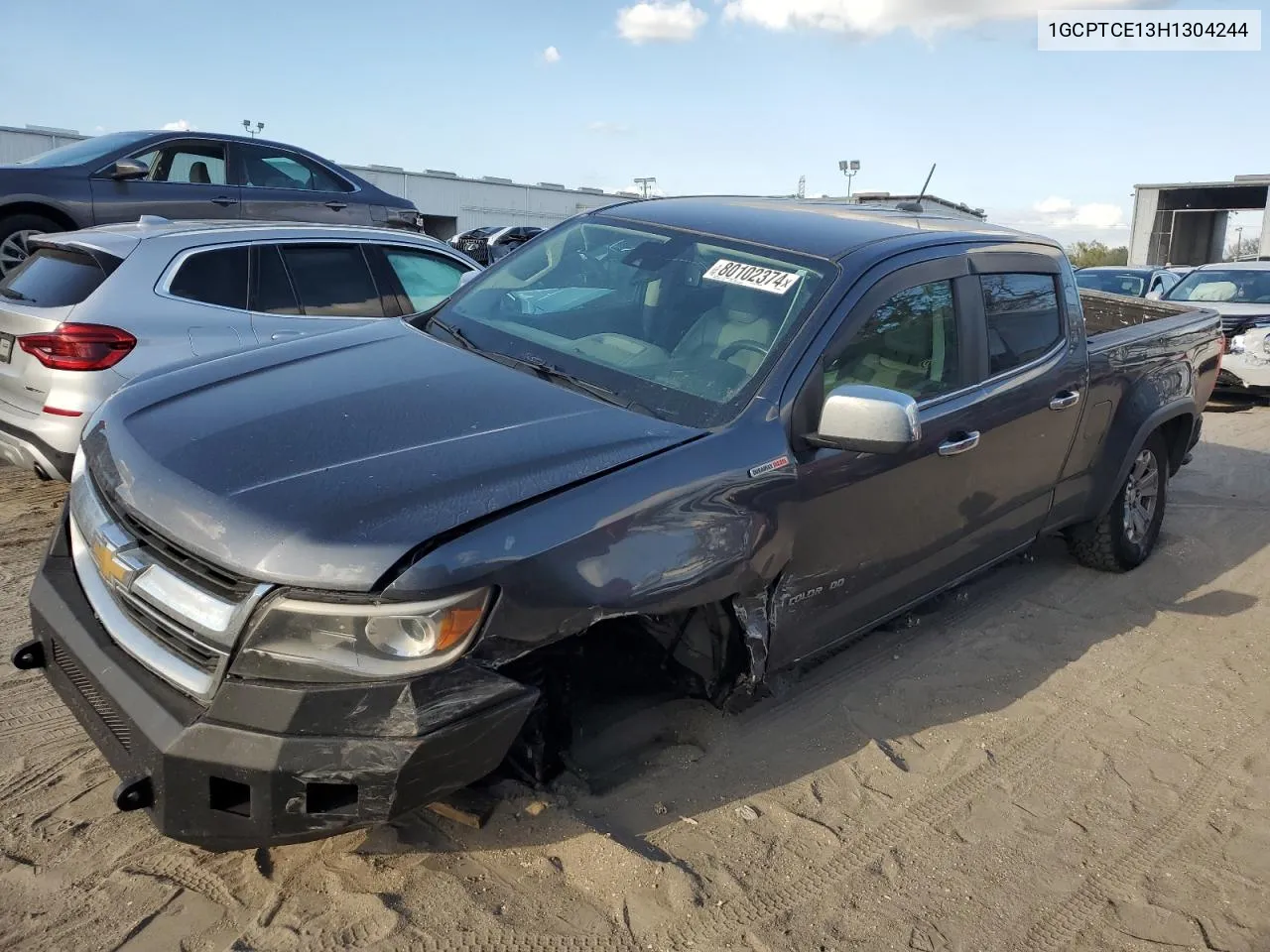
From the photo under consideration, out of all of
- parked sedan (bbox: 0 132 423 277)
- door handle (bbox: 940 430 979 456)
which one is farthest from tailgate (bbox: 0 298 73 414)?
door handle (bbox: 940 430 979 456)

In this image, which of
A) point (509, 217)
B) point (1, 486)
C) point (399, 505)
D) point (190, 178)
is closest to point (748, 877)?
point (399, 505)

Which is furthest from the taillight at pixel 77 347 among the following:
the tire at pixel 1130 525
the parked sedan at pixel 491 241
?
the parked sedan at pixel 491 241

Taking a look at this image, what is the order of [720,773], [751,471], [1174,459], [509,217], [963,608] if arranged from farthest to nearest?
[509,217], [1174,459], [963,608], [720,773], [751,471]

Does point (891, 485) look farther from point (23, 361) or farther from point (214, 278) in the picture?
point (23, 361)

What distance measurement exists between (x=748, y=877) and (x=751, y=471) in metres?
1.14

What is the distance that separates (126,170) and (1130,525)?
7.74 m

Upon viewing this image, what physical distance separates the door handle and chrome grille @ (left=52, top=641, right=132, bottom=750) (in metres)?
2.76

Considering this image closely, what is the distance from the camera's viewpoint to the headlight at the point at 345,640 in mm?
2197

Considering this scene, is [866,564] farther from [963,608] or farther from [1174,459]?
[1174,459]

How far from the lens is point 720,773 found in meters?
3.23

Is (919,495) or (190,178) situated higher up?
(190,178)

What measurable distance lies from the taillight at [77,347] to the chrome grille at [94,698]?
248 centimetres

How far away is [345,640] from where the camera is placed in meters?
2.21

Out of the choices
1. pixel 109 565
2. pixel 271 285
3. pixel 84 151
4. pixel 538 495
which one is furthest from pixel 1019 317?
pixel 84 151
